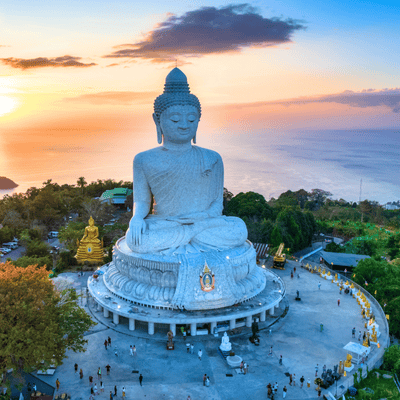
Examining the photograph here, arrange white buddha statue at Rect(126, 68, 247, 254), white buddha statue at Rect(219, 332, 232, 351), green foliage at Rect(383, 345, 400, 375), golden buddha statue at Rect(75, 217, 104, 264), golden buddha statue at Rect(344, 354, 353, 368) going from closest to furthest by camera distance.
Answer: golden buddha statue at Rect(344, 354, 353, 368), green foliage at Rect(383, 345, 400, 375), white buddha statue at Rect(219, 332, 232, 351), white buddha statue at Rect(126, 68, 247, 254), golden buddha statue at Rect(75, 217, 104, 264)

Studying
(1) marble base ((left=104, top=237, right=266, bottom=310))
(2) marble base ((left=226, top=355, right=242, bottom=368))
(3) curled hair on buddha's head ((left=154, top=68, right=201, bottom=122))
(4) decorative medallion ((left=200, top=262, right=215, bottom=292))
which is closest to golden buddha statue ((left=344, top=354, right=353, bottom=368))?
(2) marble base ((left=226, top=355, right=242, bottom=368))

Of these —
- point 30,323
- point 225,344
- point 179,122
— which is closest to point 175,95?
point 179,122

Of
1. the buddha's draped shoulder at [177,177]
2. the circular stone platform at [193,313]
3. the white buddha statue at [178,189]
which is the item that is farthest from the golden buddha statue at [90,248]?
the buddha's draped shoulder at [177,177]

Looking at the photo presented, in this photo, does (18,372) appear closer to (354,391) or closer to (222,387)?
(222,387)

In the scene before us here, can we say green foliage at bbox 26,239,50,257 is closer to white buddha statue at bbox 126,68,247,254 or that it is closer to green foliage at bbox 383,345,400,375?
white buddha statue at bbox 126,68,247,254

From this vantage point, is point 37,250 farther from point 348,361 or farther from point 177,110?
point 348,361

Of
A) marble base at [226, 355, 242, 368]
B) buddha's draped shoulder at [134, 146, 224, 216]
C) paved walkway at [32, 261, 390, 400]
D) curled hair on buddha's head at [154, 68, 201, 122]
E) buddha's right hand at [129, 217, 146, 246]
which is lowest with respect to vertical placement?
paved walkway at [32, 261, 390, 400]

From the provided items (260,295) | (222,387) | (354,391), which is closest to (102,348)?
(222,387)
